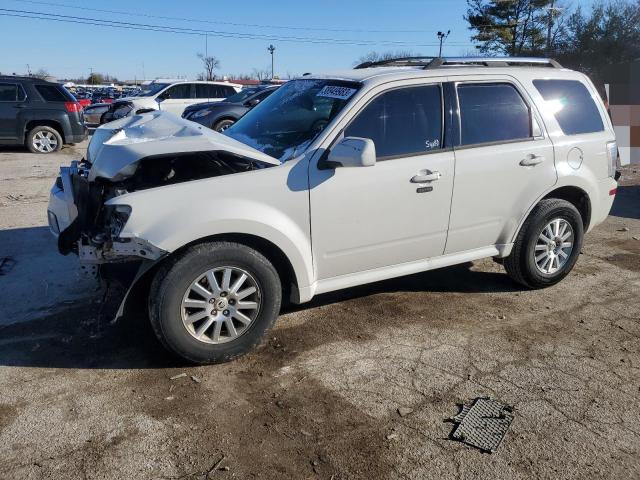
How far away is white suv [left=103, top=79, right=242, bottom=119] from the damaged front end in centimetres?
1334

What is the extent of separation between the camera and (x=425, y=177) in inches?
160

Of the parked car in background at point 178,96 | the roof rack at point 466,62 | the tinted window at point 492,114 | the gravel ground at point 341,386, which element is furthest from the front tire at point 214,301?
the parked car in background at point 178,96

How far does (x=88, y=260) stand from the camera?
356 cm

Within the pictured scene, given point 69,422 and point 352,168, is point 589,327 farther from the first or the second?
point 69,422

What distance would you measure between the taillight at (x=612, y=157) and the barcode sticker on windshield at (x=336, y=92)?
2552 millimetres

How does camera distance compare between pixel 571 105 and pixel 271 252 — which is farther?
pixel 571 105

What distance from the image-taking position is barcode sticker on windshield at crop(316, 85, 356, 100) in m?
4.03

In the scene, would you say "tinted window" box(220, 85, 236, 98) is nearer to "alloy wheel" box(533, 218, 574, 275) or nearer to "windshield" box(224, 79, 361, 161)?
"windshield" box(224, 79, 361, 161)

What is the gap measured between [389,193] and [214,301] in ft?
4.70

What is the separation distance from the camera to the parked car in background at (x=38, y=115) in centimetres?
1289

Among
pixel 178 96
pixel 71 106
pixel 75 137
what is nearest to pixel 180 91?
pixel 178 96

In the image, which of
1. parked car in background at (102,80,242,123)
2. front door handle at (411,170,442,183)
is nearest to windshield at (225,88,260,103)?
parked car in background at (102,80,242,123)

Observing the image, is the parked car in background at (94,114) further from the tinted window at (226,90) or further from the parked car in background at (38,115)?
the parked car in background at (38,115)

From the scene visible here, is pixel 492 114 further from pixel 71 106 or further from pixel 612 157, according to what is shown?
pixel 71 106
